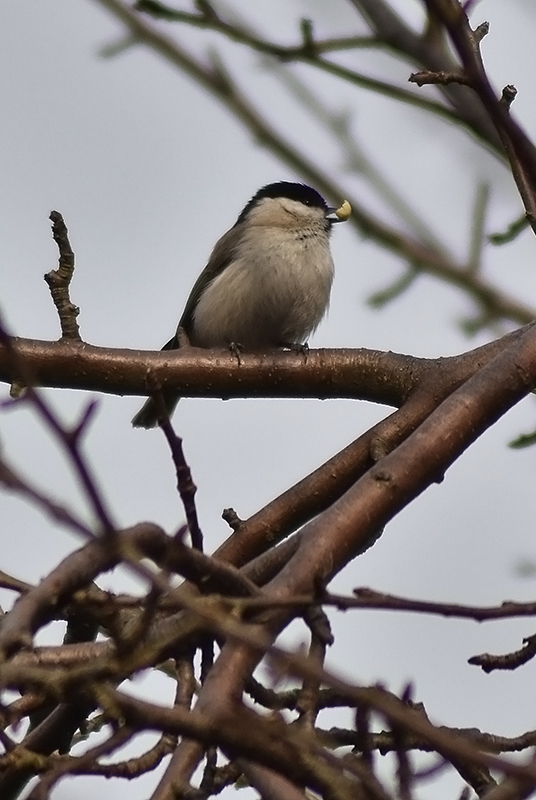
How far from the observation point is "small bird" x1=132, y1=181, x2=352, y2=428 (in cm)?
633

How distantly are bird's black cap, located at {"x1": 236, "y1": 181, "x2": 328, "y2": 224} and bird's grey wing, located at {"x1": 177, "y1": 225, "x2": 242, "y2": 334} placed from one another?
19.3 inches

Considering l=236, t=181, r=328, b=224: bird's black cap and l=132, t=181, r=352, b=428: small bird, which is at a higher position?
l=236, t=181, r=328, b=224: bird's black cap

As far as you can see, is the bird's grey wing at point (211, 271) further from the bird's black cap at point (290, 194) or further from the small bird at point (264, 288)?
the bird's black cap at point (290, 194)

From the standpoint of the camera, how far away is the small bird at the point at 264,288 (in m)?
6.33

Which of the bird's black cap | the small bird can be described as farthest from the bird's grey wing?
the bird's black cap

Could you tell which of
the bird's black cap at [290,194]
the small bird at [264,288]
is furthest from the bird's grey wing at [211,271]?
the bird's black cap at [290,194]

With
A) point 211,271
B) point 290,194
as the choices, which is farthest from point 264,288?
point 290,194

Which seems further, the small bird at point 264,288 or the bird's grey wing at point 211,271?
the bird's grey wing at point 211,271

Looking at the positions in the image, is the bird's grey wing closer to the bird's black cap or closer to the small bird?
the small bird

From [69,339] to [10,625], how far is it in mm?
2506

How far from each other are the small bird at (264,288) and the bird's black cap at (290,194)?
0.15m

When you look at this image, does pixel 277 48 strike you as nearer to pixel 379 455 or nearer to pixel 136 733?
pixel 379 455

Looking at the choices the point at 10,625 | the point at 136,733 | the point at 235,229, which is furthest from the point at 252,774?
the point at 235,229

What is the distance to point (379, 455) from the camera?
349 centimetres
